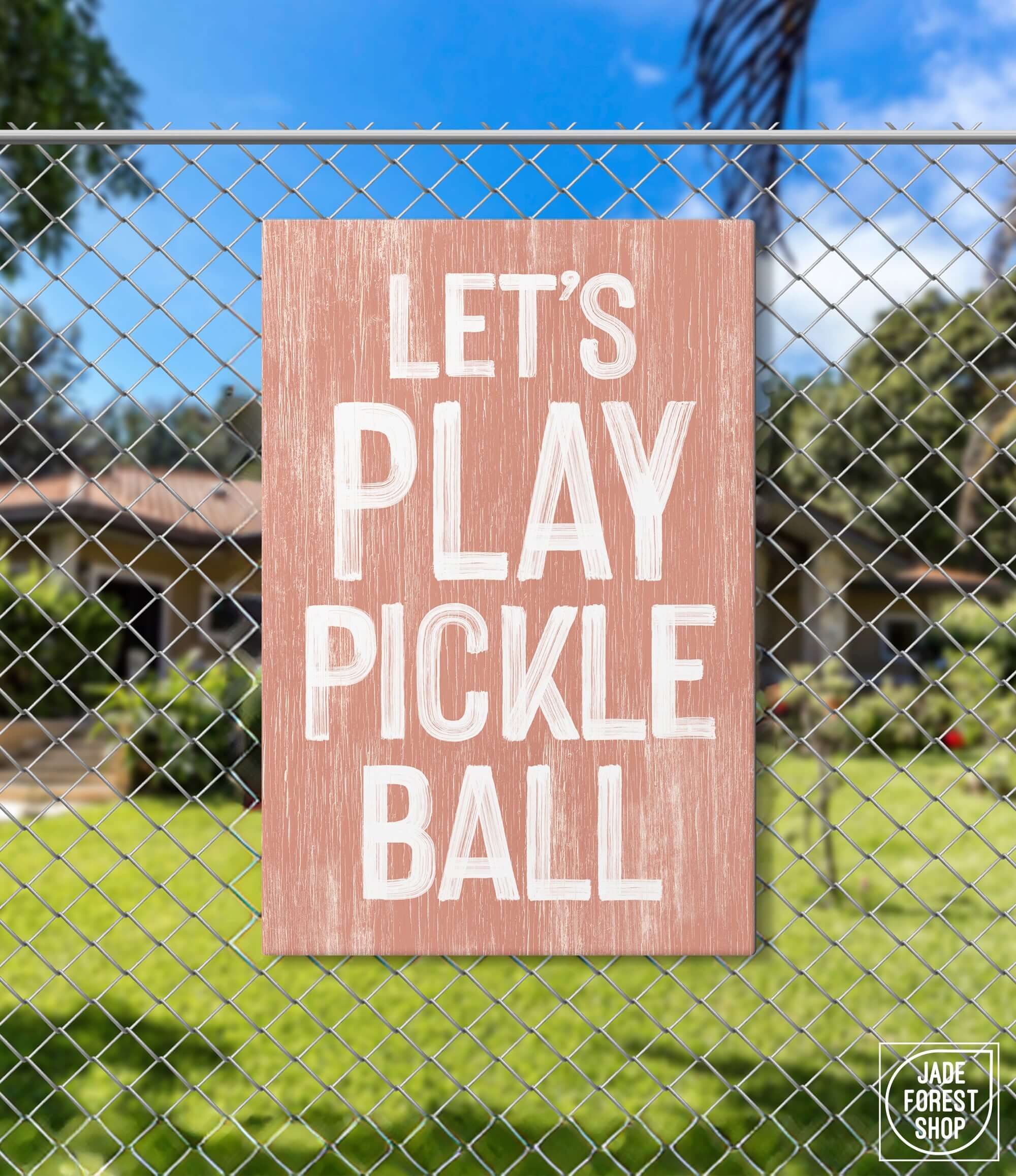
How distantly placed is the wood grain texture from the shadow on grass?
3.22 feet

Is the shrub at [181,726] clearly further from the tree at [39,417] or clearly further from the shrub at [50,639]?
the tree at [39,417]

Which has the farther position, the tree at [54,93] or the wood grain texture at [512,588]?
the tree at [54,93]

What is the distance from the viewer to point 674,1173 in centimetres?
280

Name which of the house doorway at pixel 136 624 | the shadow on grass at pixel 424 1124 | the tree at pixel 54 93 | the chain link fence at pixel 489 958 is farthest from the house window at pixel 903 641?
the tree at pixel 54 93

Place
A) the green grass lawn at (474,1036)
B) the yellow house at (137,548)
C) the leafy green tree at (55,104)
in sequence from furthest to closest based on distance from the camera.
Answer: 1. the leafy green tree at (55,104)
2. the yellow house at (137,548)
3. the green grass lawn at (474,1036)

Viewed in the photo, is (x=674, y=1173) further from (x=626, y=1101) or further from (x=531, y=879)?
(x=531, y=879)

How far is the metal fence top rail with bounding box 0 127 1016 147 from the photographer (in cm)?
176

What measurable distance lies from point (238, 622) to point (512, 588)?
116 inches

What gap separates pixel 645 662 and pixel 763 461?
0.48 metres

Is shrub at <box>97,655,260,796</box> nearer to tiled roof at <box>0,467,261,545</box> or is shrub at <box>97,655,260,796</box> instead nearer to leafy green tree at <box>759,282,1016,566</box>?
tiled roof at <box>0,467,261,545</box>

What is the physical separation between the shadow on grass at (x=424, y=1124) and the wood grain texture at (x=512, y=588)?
0.98 meters

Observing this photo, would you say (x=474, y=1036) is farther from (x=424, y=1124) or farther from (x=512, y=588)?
(x=512, y=588)

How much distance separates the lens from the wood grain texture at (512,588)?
71.2 inches

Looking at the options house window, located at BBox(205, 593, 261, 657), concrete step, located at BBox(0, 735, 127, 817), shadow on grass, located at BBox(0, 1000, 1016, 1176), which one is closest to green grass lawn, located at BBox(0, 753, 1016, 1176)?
shadow on grass, located at BBox(0, 1000, 1016, 1176)
